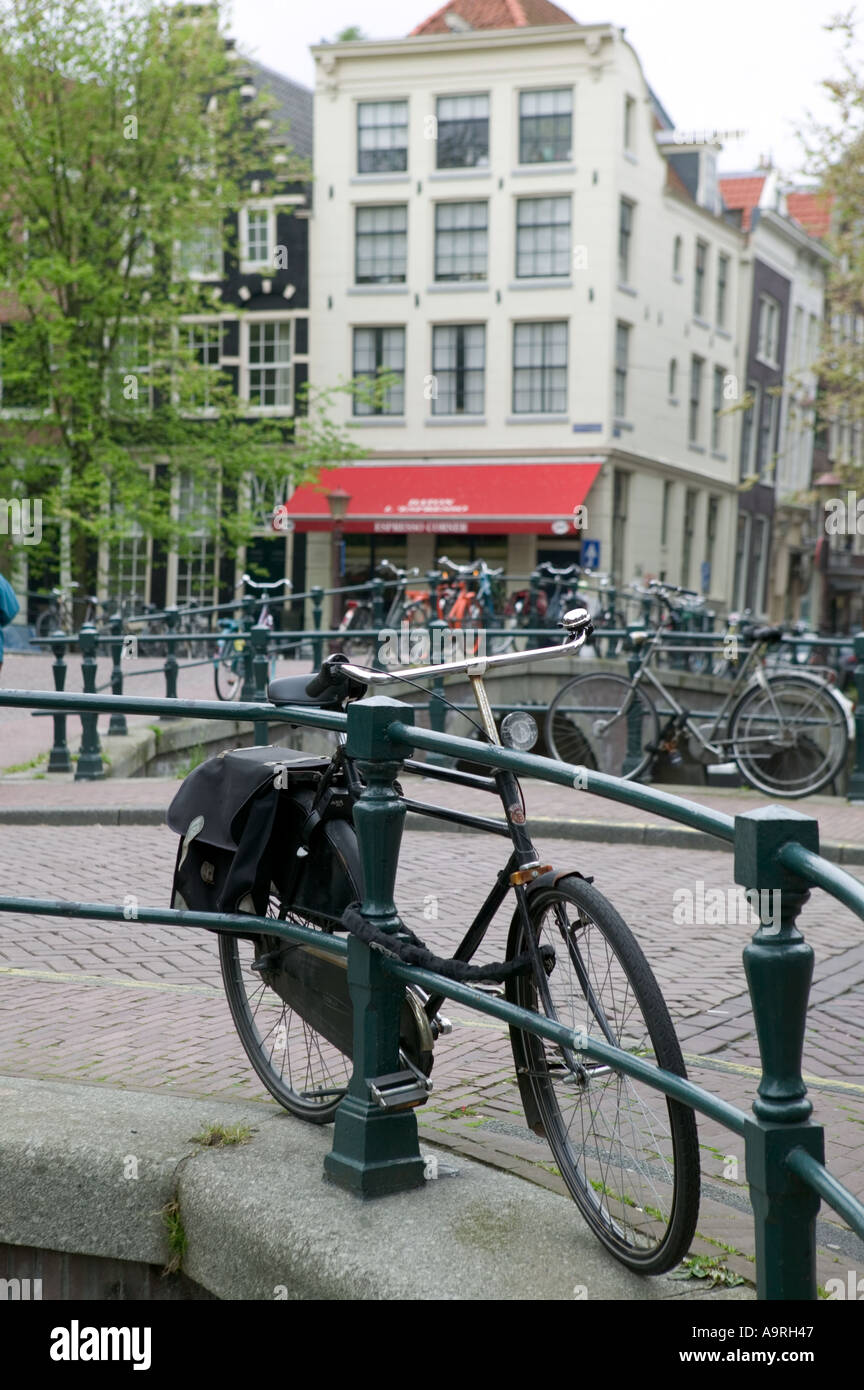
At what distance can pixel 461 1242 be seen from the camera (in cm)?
277

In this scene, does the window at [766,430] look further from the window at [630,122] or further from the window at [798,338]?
the window at [630,122]

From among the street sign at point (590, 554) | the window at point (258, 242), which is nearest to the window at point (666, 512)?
the street sign at point (590, 554)

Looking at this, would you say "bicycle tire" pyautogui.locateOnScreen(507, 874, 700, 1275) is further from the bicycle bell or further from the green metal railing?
the bicycle bell

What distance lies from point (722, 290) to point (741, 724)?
3108cm

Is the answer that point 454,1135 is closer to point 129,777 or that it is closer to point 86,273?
point 129,777

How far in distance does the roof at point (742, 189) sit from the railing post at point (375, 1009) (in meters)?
41.4

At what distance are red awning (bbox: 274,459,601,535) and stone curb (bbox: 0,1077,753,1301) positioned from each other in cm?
2890

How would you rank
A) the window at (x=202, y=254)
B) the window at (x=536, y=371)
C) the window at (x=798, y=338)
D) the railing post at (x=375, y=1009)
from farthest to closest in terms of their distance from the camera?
the window at (x=798, y=338) < the window at (x=536, y=371) < the window at (x=202, y=254) < the railing post at (x=375, y=1009)

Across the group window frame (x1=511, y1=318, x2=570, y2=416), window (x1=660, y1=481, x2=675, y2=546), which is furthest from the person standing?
window (x1=660, y1=481, x2=675, y2=546)

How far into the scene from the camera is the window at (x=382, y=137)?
33.3 meters

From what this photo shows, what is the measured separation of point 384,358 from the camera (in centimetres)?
3403

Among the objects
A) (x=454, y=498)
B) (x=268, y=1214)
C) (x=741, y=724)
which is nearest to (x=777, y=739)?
(x=741, y=724)

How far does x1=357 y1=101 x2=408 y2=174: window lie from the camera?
33.3 meters

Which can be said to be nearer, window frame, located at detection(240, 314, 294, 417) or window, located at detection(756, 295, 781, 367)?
window frame, located at detection(240, 314, 294, 417)
